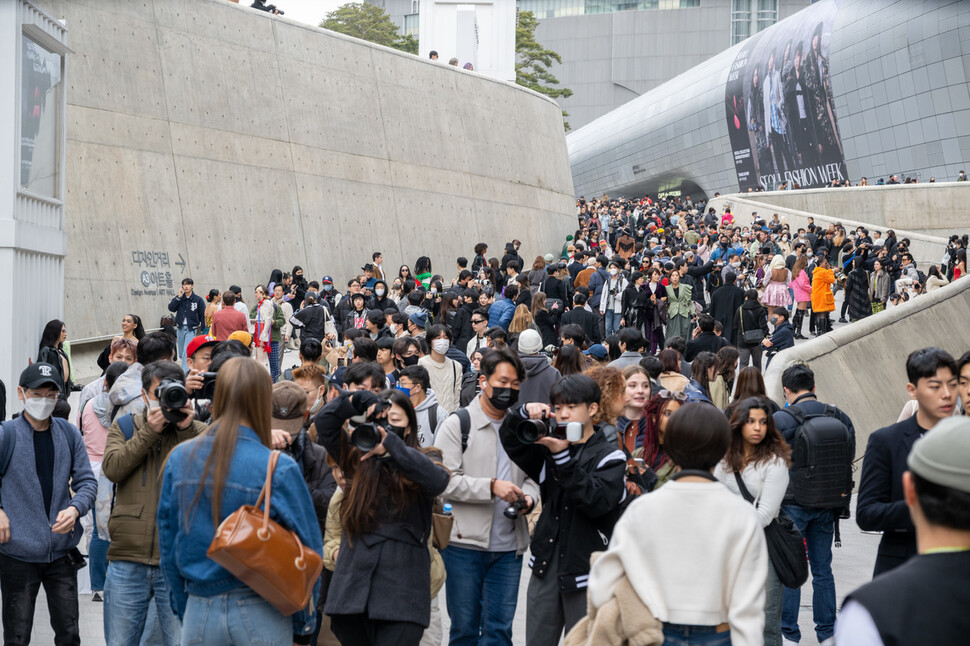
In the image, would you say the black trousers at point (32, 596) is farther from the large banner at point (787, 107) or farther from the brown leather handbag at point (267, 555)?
the large banner at point (787, 107)

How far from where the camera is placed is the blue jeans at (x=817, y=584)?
645 centimetres

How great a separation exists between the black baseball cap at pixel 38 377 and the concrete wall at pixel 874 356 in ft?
24.9

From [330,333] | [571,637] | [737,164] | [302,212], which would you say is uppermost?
[737,164]

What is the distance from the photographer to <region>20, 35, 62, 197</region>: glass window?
10406 millimetres

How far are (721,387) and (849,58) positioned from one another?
42.7 meters

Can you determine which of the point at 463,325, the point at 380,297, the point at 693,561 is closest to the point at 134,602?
the point at 693,561

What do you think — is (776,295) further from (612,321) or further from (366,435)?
(366,435)

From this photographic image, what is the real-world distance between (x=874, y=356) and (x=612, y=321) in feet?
15.8

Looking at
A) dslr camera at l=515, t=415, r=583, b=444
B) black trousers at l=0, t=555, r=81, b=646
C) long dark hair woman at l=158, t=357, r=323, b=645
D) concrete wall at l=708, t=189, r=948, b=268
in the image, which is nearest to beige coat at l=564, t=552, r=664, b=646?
dslr camera at l=515, t=415, r=583, b=444

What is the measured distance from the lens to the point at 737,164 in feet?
198

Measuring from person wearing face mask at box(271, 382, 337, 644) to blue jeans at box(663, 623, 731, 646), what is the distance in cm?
215

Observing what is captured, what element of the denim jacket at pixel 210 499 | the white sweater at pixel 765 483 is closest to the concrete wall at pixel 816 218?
the white sweater at pixel 765 483

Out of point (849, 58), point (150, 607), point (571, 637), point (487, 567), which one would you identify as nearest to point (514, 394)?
point (487, 567)

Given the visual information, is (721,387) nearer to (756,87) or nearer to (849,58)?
(849,58)
